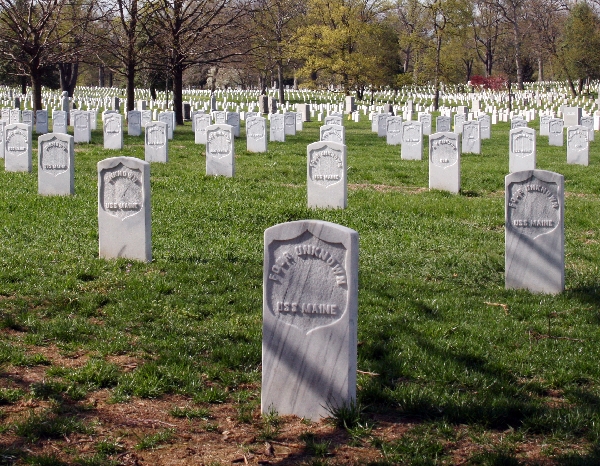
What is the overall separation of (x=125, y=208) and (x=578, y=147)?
14.4m

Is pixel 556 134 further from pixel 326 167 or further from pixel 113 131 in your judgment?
pixel 326 167

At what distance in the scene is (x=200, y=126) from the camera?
25.2m

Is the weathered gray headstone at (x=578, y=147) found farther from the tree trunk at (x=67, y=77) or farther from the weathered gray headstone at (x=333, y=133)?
the tree trunk at (x=67, y=77)

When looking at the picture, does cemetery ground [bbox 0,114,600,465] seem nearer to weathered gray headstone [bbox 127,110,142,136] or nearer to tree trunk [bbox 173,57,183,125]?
weathered gray headstone [bbox 127,110,142,136]

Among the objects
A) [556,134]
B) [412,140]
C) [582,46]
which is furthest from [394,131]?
[582,46]

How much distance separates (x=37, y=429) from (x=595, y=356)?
370 centimetres

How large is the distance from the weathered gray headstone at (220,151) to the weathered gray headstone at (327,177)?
3711 millimetres

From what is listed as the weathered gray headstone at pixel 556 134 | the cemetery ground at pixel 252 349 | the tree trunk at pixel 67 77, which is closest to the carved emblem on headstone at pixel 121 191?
the cemetery ground at pixel 252 349

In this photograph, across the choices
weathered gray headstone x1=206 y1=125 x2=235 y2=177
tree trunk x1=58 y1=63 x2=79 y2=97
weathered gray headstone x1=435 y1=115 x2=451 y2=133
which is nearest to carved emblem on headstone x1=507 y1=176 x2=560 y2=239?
weathered gray headstone x1=206 y1=125 x2=235 y2=177

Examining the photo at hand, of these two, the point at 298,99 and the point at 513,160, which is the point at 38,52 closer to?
the point at 513,160

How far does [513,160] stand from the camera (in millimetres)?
17766

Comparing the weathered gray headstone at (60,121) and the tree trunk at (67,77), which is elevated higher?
the tree trunk at (67,77)

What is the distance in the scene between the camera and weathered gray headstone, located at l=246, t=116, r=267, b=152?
71.1 ft

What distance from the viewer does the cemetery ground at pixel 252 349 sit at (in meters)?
4.38
